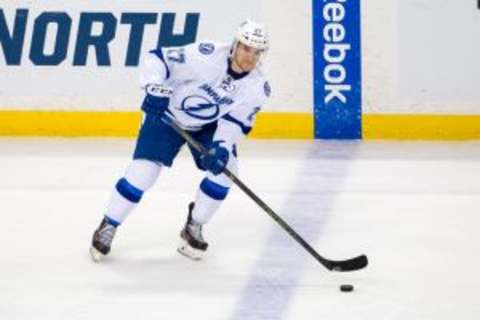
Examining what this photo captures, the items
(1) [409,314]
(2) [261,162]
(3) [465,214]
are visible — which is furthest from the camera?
(2) [261,162]

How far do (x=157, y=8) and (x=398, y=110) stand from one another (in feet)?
5.08

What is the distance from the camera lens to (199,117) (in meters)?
4.55

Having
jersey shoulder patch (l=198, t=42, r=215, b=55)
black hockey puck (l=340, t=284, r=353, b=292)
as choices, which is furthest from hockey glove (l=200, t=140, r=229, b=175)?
black hockey puck (l=340, t=284, r=353, b=292)

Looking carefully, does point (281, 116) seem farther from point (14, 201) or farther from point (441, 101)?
point (14, 201)

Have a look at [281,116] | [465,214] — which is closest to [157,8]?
[281,116]

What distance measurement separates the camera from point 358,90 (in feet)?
23.4

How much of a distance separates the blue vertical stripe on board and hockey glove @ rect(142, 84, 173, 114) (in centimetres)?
295

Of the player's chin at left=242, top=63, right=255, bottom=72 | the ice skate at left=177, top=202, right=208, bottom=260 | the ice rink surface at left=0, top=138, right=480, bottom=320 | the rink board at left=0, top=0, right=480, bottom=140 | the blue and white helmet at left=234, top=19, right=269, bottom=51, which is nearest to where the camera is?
the ice rink surface at left=0, top=138, right=480, bottom=320

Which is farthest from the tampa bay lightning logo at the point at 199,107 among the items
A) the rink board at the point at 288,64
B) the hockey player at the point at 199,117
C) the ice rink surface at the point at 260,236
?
the rink board at the point at 288,64

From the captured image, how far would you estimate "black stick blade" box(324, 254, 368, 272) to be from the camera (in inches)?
171

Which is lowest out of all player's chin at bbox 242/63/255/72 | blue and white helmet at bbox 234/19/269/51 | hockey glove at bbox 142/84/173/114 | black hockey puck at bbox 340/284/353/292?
black hockey puck at bbox 340/284/353/292

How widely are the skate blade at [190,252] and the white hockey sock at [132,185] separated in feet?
0.85

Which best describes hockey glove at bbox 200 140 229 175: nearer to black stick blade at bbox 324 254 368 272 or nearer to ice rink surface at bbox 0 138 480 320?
ice rink surface at bbox 0 138 480 320

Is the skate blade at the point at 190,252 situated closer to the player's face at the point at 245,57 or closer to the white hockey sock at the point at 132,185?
the white hockey sock at the point at 132,185
